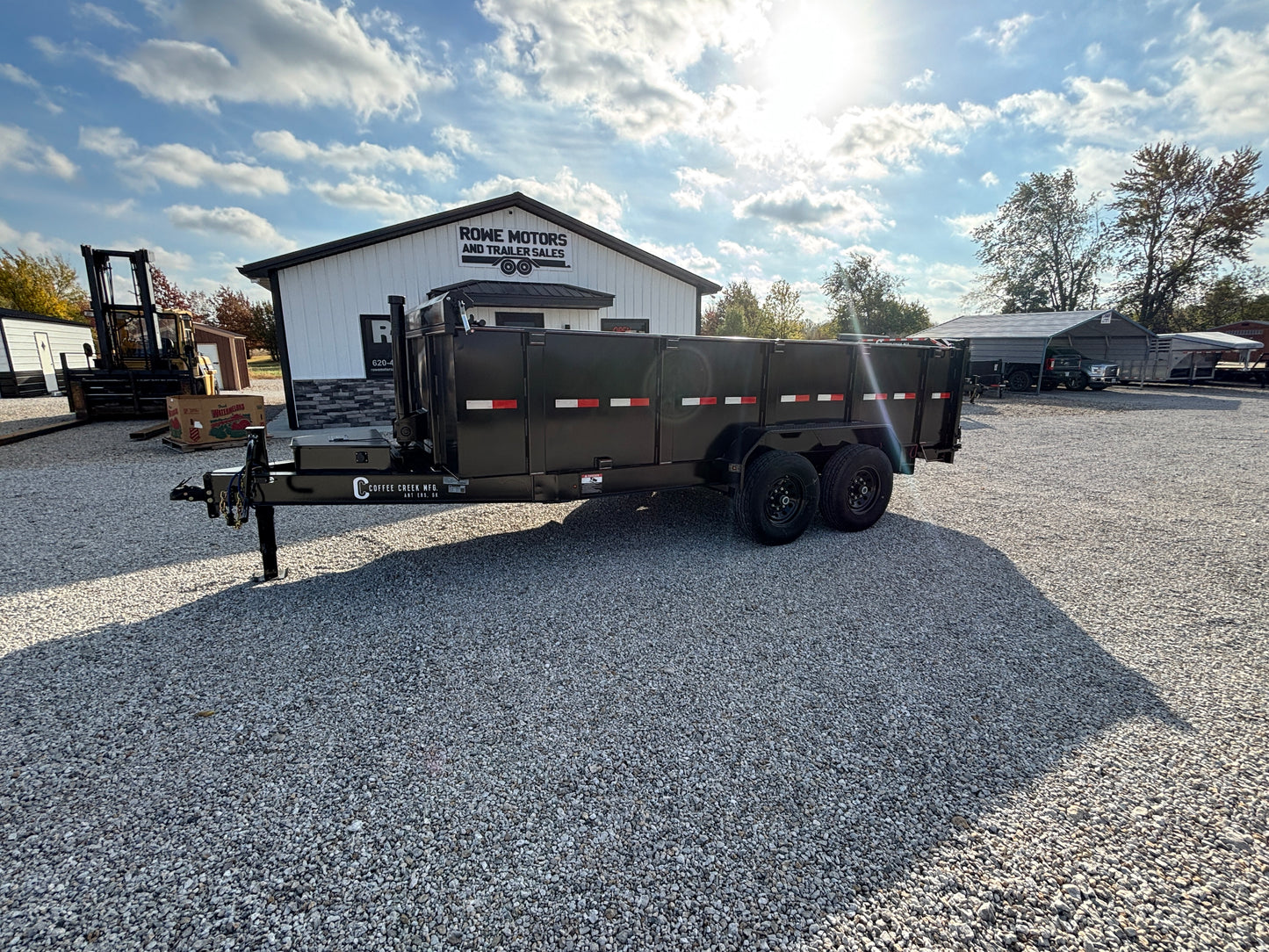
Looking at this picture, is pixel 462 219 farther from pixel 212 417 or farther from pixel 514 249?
pixel 212 417

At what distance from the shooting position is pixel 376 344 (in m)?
13.9

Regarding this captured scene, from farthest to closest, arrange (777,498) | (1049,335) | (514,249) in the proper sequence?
(1049,335)
(514,249)
(777,498)

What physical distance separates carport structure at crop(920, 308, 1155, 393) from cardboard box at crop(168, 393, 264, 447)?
82.9ft

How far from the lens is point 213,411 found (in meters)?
10.9

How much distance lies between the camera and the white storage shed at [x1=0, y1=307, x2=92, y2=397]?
21.3m

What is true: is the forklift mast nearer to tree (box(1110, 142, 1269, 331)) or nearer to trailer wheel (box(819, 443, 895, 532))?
trailer wheel (box(819, 443, 895, 532))

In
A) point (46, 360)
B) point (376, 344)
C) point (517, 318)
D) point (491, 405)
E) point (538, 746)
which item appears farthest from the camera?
point (46, 360)

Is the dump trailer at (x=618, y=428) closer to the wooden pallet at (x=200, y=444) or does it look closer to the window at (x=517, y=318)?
the wooden pallet at (x=200, y=444)

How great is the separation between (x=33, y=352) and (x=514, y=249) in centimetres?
2240

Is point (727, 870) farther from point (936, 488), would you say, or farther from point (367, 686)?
point (936, 488)

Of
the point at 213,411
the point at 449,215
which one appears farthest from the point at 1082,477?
the point at 213,411

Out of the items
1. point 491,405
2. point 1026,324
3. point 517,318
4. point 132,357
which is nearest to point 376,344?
point 517,318

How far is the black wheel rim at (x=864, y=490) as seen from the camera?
6.38m

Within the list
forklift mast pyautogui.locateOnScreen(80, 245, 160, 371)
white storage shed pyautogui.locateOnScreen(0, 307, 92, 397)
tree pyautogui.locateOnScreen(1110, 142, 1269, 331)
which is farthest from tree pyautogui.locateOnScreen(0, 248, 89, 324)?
tree pyautogui.locateOnScreen(1110, 142, 1269, 331)
